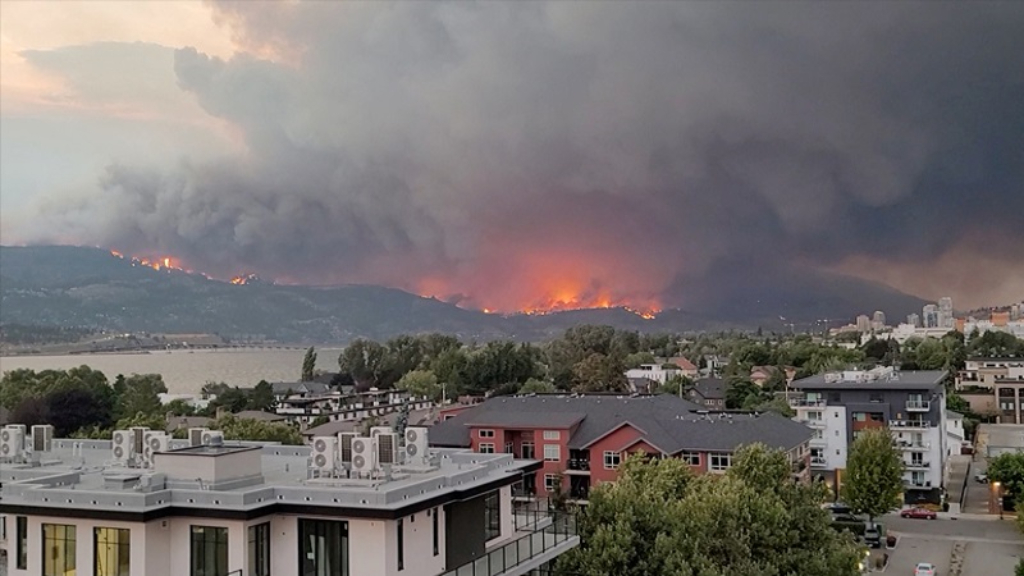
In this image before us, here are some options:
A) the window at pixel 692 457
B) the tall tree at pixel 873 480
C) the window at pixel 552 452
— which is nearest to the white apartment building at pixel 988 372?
the tall tree at pixel 873 480

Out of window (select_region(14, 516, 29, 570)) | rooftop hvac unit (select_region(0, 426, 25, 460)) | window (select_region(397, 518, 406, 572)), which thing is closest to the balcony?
window (select_region(397, 518, 406, 572))

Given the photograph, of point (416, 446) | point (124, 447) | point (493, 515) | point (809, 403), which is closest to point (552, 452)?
point (809, 403)

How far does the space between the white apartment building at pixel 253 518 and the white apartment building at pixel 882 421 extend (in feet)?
175

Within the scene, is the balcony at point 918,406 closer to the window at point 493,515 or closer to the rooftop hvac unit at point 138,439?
the window at point 493,515

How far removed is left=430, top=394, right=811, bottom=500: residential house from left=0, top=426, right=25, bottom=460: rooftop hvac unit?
31403 mm

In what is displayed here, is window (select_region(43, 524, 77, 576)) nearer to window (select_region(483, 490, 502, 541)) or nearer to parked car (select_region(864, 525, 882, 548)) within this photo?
window (select_region(483, 490, 502, 541))

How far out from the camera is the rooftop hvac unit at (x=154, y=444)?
22.2m

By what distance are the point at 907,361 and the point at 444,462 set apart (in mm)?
136042

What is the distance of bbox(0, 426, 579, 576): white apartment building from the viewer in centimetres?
1789

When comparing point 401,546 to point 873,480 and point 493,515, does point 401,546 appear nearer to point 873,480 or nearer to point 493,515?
point 493,515

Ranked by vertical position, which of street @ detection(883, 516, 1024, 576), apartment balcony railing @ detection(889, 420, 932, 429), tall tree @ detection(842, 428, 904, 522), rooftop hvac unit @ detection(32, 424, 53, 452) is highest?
rooftop hvac unit @ detection(32, 424, 53, 452)

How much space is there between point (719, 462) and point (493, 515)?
3401cm

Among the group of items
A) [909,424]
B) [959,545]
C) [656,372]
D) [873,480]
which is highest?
[656,372]

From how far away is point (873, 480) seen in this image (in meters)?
56.3
